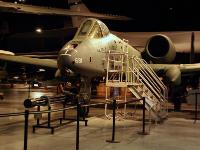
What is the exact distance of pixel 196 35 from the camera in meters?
28.5

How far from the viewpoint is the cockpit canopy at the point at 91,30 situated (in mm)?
11938

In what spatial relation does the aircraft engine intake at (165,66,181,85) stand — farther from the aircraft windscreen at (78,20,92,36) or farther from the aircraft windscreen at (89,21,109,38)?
the aircraft windscreen at (78,20,92,36)

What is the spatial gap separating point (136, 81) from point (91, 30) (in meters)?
2.37

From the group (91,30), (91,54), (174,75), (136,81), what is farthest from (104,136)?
(174,75)

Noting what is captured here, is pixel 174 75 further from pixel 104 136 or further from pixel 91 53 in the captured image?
pixel 104 136

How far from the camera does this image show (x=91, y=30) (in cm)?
1204

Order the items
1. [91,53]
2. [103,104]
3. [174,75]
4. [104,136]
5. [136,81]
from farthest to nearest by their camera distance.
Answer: [174,75] → [136,81] → [91,53] → [103,104] → [104,136]

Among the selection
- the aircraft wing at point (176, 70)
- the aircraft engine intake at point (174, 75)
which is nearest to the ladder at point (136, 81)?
the aircraft engine intake at point (174, 75)

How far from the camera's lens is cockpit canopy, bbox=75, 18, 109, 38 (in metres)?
11.9

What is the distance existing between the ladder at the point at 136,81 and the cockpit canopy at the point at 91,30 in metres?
0.76

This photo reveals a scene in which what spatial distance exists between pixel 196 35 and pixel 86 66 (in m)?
19.4

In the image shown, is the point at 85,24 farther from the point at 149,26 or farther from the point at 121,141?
the point at 149,26

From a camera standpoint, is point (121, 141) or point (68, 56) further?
point (68, 56)

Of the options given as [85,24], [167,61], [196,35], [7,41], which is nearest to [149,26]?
[196,35]
